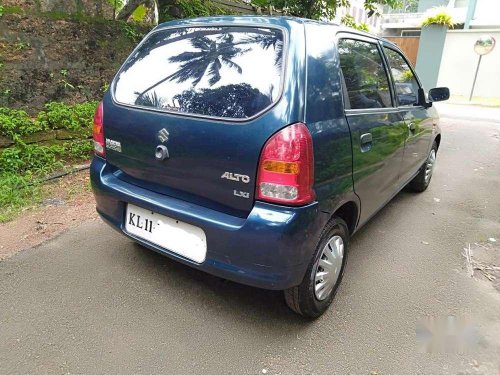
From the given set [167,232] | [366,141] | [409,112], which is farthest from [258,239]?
[409,112]

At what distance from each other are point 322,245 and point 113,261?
1551 mm

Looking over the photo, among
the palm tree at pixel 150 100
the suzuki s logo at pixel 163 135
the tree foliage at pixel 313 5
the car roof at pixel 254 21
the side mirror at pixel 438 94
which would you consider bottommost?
the suzuki s logo at pixel 163 135

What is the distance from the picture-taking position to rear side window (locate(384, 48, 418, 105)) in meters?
3.14

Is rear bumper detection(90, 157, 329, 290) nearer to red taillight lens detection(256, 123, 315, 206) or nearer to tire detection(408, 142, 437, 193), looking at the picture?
red taillight lens detection(256, 123, 315, 206)

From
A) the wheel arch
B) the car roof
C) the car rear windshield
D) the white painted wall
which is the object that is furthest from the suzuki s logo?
the white painted wall

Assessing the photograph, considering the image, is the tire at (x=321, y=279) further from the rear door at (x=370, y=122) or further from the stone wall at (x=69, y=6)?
the stone wall at (x=69, y=6)

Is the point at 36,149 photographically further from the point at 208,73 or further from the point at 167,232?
the point at 208,73

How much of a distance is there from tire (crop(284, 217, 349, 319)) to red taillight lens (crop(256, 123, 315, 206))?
0.39m

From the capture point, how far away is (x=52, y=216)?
3338 mm

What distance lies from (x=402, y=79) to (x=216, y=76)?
2050 mm

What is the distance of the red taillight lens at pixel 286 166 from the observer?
1779mm

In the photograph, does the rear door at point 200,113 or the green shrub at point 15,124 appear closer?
the rear door at point 200,113

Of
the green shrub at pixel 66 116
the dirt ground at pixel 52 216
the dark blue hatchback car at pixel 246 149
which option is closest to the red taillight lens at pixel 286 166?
the dark blue hatchback car at pixel 246 149

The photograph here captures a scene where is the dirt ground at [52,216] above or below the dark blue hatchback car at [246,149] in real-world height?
below
